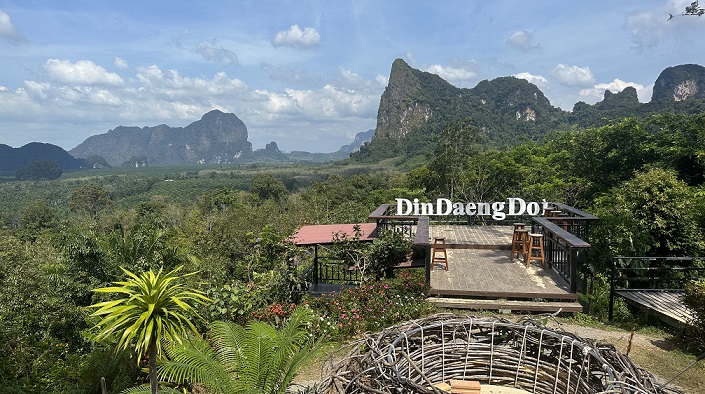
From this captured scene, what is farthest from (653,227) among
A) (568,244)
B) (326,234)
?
(326,234)

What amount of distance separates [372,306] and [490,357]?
125 inches

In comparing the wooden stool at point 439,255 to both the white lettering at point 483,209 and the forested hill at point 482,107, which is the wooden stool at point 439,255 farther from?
the forested hill at point 482,107

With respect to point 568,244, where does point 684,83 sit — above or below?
above

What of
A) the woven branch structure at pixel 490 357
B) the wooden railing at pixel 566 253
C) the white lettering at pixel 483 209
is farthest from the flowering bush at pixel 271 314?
the white lettering at pixel 483 209

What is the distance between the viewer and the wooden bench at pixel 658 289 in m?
6.27

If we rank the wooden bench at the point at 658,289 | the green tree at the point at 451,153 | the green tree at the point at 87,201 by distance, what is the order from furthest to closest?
the green tree at the point at 87,201 < the green tree at the point at 451,153 < the wooden bench at the point at 658,289

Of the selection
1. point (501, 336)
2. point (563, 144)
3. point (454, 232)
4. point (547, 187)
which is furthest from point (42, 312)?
point (563, 144)

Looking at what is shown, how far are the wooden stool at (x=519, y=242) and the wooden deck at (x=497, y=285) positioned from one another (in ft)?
A: 0.65

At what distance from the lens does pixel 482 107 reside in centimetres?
13812

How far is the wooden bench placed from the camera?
6.27 meters

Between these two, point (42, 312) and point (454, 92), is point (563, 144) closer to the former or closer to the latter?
point (42, 312)

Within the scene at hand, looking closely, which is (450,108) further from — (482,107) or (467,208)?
(467,208)

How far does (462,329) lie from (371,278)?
14.4 feet

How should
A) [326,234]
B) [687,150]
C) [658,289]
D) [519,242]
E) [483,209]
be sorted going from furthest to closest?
[687,150] < [483,209] < [519,242] < [326,234] < [658,289]
